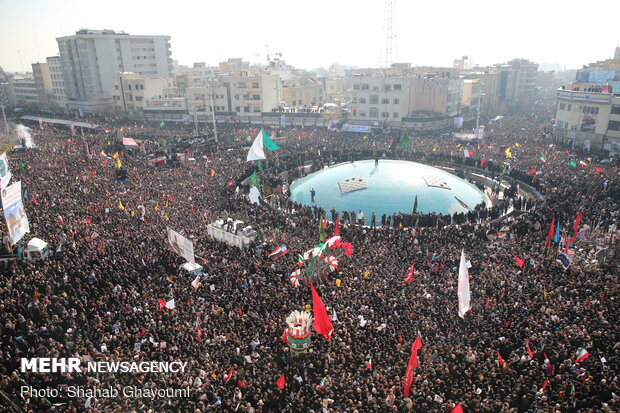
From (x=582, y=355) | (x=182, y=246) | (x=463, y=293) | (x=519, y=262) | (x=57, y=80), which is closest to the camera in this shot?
(x=582, y=355)

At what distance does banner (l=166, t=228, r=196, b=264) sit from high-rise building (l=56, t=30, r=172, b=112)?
7949 centimetres

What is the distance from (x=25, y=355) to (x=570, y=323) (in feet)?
63.4

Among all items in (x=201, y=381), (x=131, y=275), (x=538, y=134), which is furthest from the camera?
(x=538, y=134)

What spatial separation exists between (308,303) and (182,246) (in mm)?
7161

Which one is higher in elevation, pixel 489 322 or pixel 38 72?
pixel 38 72

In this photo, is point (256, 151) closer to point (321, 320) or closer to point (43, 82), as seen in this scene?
point (321, 320)

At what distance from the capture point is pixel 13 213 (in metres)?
19.8

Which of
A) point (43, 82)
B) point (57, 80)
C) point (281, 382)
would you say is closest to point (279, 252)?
point (281, 382)

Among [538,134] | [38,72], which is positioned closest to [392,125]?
[538,134]

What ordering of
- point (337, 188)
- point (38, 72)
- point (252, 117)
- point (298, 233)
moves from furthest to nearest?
1. point (38, 72)
2. point (252, 117)
3. point (337, 188)
4. point (298, 233)

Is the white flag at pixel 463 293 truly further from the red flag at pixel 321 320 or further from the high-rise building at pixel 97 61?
the high-rise building at pixel 97 61

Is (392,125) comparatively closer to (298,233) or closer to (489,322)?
(298,233)

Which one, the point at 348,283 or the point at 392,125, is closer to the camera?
the point at 348,283

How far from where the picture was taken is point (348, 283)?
19.6m
